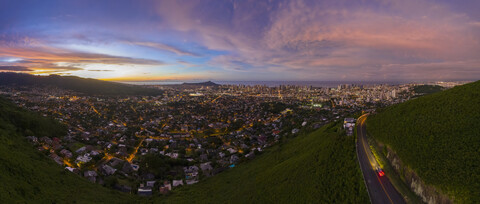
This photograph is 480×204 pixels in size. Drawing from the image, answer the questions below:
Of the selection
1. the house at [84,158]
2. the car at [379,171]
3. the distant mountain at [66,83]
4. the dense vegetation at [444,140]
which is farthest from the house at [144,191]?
the distant mountain at [66,83]

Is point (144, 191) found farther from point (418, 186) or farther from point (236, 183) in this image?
point (418, 186)

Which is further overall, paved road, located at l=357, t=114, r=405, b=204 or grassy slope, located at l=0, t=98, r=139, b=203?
grassy slope, located at l=0, t=98, r=139, b=203

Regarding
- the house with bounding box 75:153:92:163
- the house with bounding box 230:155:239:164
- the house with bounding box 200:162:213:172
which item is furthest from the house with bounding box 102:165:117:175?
the house with bounding box 230:155:239:164

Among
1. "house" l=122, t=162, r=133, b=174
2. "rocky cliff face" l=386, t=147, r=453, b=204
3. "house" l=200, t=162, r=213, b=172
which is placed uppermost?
"rocky cliff face" l=386, t=147, r=453, b=204

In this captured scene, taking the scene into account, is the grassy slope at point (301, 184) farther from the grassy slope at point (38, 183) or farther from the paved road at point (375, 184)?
the grassy slope at point (38, 183)

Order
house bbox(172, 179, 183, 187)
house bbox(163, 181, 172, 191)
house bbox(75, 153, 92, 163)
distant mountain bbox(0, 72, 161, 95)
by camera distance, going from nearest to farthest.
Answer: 1. house bbox(163, 181, 172, 191)
2. house bbox(172, 179, 183, 187)
3. house bbox(75, 153, 92, 163)
4. distant mountain bbox(0, 72, 161, 95)

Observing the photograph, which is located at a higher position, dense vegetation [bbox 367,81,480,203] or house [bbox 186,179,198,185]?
dense vegetation [bbox 367,81,480,203]

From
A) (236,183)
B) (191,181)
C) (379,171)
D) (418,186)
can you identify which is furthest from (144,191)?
(418,186)

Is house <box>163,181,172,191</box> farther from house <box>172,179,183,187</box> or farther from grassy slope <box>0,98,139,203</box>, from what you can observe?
grassy slope <box>0,98,139,203</box>
